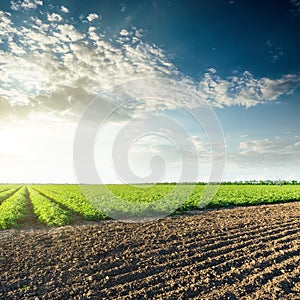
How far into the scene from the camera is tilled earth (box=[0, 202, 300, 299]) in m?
7.21

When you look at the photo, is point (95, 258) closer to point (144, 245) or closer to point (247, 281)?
point (144, 245)

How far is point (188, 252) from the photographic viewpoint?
31.5 ft

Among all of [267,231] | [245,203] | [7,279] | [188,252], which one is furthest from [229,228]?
[245,203]

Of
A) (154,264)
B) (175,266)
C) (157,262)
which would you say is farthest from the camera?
(157,262)

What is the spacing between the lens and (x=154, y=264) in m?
8.68

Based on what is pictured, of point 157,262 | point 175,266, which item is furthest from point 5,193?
point 175,266

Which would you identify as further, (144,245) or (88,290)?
(144,245)

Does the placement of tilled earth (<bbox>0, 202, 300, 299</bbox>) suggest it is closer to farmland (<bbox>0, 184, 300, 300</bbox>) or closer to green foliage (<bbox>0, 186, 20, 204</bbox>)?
farmland (<bbox>0, 184, 300, 300</bbox>)

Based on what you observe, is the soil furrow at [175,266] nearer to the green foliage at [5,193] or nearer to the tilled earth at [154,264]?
the tilled earth at [154,264]

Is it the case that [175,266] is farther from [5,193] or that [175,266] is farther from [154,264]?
[5,193]

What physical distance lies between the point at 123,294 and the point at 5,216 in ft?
38.6

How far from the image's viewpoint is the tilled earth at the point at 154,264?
284 inches

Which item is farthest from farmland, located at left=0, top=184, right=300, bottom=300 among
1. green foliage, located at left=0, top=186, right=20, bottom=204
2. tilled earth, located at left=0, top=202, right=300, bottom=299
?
green foliage, located at left=0, top=186, right=20, bottom=204

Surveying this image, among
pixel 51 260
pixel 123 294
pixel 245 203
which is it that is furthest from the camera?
pixel 245 203
